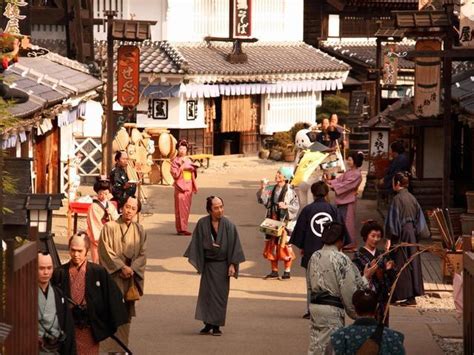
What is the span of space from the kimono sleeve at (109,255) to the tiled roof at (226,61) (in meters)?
22.3

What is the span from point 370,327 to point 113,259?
4.96 metres

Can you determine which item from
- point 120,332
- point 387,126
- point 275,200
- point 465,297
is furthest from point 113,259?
point 387,126

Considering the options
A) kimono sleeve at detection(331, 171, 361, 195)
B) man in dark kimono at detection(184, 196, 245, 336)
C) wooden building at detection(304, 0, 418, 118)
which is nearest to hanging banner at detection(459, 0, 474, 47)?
kimono sleeve at detection(331, 171, 361, 195)

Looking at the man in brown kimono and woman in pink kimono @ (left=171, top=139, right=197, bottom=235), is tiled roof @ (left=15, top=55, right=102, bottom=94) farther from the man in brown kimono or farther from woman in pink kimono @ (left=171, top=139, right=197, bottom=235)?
the man in brown kimono

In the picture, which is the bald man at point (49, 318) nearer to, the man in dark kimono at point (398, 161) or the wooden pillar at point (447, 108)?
the wooden pillar at point (447, 108)

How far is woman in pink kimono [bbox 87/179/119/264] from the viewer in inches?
761

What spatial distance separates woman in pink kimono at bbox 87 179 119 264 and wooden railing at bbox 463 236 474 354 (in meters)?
8.27

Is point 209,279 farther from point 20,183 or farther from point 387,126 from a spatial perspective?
point 387,126

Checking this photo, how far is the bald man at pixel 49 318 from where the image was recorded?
11219 mm

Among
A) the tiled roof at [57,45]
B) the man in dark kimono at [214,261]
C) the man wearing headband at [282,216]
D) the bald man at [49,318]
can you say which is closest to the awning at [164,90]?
the tiled roof at [57,45]

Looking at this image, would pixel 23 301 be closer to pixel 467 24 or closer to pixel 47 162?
pixel 467 24

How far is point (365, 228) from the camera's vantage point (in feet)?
45.3

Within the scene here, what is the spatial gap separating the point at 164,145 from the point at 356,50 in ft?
58.8

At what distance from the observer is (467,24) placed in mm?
21750
